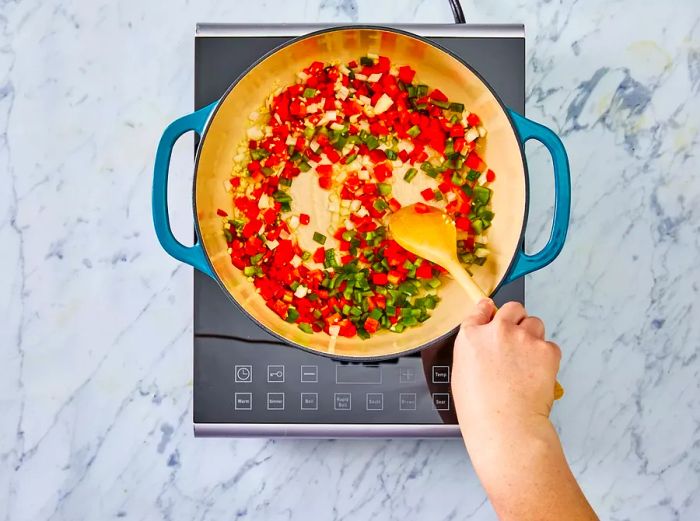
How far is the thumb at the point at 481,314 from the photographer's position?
802mm

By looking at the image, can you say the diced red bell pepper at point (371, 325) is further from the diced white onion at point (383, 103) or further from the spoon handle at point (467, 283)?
the diced white onion at point (383, 103)

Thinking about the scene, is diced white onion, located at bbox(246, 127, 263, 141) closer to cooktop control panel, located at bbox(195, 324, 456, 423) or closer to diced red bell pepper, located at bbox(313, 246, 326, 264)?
diced red bell pepper, located at bbox(313, 246, 326, 264)

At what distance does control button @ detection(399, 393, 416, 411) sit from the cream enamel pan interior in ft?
0.28

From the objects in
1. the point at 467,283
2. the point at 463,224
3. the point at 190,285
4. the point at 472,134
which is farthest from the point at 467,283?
the point at 190,285

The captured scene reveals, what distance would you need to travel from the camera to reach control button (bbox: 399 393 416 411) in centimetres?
98

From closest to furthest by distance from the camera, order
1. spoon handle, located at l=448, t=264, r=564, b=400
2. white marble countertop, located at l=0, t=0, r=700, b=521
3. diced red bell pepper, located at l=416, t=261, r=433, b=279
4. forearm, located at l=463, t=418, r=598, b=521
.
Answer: forearm, located at l=463, t=418, r=598, b=521 < spoon handle, located at l=448, t=264, r=564, b=400 < diced red bell pepper, located at l=416, t=261, r=433, b=279 < white marble countertop, located at l=0, t=0, r=700, b=521

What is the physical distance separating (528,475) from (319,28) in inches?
25.4

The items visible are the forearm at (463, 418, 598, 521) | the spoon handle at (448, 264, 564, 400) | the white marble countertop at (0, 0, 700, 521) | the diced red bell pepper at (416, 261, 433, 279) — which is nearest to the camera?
the forearm at (463, 418, 598, 521)

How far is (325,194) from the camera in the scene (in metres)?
0.97

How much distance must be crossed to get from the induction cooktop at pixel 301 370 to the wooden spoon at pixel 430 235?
12 cm

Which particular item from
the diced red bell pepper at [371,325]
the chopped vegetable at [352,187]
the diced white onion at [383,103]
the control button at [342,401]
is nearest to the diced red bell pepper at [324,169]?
the chopped vegetable at [352,187]

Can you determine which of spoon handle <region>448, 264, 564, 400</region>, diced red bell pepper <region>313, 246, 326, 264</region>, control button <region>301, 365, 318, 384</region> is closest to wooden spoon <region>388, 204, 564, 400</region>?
spoon handle <region>448, 264, 564, 400</region>

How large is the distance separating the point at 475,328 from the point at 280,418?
34 cm

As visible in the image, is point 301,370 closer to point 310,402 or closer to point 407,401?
point 310,402
